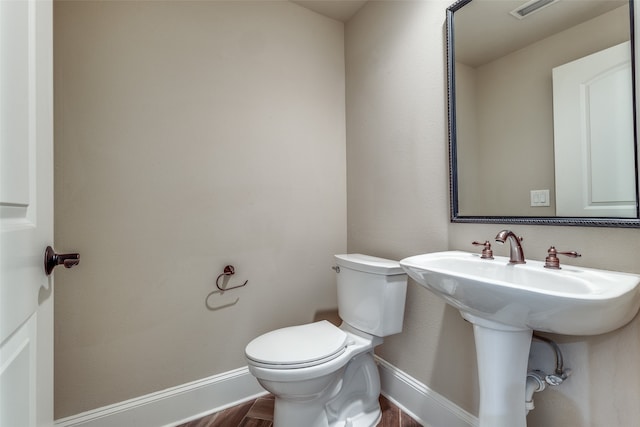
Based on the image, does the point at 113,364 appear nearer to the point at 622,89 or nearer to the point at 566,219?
the point at 566,219

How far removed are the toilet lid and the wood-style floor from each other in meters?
0.49

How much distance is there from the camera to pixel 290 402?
1212 mm

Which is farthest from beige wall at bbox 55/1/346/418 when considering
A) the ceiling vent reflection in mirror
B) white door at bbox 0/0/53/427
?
the ceiling vent reflection in mirror

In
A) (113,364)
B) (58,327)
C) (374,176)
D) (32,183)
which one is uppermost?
(374,176)

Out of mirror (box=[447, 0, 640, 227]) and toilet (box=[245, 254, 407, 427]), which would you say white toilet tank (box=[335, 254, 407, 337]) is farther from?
mirror (box=[447, 0, 640, 227])

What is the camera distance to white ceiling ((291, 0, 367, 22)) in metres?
1.79

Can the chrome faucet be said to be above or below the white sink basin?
above

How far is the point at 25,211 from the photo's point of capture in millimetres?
502

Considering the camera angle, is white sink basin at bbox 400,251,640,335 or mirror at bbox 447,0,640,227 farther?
mirror at bbox 447,0,640,227

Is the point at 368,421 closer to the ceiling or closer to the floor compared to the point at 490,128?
closer to the floor

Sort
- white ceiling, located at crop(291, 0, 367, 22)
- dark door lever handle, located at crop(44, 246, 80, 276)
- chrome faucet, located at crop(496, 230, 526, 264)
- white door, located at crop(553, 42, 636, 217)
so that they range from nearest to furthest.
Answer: dark door lever handle, located at crop(44, 246, 80, 276), white door, located at crop(553, 42, 636, 217), chrome faucet, located at crop(496, 230, 526, 264), white ceiling, located at crop(291, 0, 367, 22)

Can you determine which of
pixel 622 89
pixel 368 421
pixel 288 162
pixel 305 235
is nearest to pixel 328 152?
pixel 288 162

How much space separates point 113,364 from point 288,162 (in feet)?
4.51

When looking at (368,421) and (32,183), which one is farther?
(368,421)
